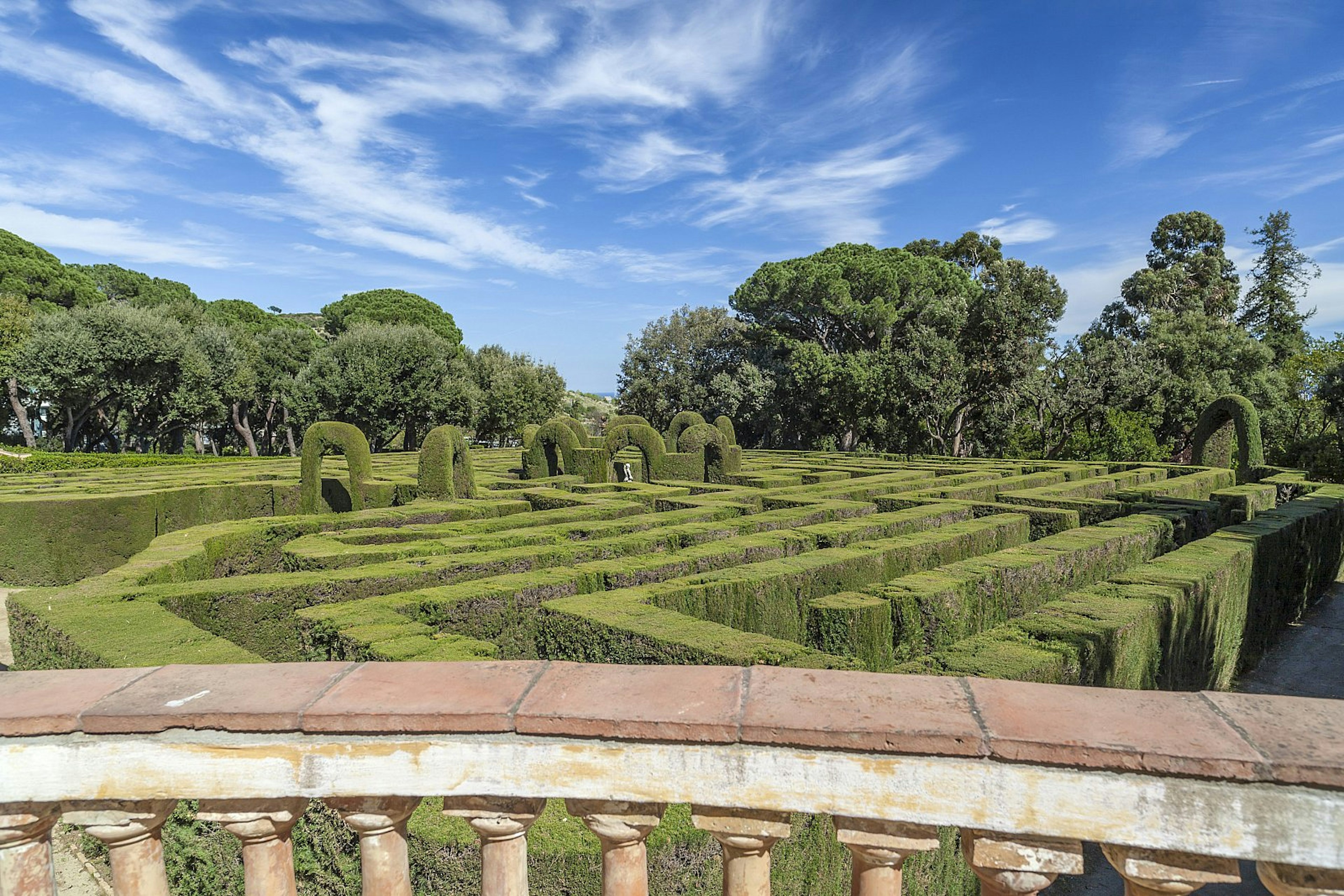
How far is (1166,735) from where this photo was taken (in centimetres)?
182

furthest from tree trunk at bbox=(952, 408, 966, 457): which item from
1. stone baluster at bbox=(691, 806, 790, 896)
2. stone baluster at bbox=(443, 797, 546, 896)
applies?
stone baluster at bbox=(443, 797, 546, 896)

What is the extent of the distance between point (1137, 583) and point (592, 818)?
8392 millimetres

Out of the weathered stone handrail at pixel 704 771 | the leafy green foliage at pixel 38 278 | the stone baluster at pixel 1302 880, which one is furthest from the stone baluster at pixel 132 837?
the leafy green foliage at pixel 38 278

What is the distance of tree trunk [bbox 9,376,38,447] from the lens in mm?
35781

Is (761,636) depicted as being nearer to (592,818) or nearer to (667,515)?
(592,818)

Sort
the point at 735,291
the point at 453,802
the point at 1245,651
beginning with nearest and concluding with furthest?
the point at 453,802 → the point at 1245,651 → the point at 735,291

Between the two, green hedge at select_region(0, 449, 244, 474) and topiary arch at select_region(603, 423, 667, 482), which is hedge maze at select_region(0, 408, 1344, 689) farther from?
green hedge at select_region(0, 449, 244, 474)

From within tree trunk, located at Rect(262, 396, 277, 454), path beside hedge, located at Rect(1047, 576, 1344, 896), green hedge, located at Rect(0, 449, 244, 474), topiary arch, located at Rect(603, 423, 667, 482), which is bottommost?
path beside hedge, located at Rect(1047, 576, 1344, 896)

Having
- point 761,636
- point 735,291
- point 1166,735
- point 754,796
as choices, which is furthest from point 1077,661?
point 735,291

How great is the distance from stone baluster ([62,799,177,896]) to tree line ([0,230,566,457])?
1496 inches

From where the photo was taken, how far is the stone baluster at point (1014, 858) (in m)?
1.85

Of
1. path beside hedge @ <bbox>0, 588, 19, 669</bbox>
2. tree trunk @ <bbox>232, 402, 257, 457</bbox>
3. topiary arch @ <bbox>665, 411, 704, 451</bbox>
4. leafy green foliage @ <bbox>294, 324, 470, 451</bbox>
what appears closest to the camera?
path beside hedge @ <bbox>0, 588, 19, 669</bbox>

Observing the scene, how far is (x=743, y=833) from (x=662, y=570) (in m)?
6.84

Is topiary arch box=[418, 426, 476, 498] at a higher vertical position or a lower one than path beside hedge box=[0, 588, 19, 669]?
higher
